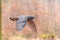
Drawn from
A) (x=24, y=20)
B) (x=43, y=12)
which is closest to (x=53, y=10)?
(x=43, y=12)

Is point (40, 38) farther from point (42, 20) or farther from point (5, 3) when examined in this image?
point (5, 3)

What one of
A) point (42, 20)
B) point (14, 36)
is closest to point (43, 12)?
point (42, 20)

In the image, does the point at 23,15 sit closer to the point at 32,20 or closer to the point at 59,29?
the point at 32,20

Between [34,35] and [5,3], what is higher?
[5,3]
